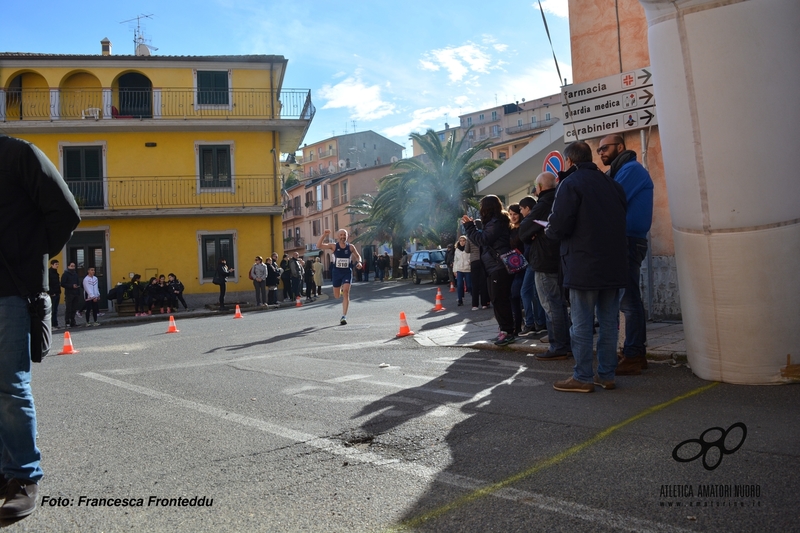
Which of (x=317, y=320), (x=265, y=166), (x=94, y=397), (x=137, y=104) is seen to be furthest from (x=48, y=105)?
(x=94, y=397)

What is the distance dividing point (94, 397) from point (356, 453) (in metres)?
3.73

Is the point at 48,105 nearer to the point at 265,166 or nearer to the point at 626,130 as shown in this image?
the point at 265,166

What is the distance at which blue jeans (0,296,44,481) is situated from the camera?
11.0 ft

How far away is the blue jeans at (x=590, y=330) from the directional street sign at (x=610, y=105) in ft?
15.1

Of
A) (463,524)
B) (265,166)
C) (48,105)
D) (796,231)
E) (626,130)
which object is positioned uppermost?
(48,105)

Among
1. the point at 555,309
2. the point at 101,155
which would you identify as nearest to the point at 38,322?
the point at 555,309

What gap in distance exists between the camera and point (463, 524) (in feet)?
10.2

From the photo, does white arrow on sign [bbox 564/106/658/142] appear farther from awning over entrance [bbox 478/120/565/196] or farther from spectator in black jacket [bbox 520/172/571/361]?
awning over entrance [bbox 478/120/565/196]

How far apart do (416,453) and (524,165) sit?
18.1 m

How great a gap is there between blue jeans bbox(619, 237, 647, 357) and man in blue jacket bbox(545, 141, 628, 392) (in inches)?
31.3

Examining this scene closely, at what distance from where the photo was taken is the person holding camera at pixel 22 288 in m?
3.38

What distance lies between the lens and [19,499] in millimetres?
3393

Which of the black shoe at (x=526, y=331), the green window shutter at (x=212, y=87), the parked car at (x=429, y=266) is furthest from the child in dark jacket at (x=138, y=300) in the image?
the black shoe at (x=526, y=331)

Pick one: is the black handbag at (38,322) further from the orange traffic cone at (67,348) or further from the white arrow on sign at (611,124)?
the orange traffic cone at (67,348)
